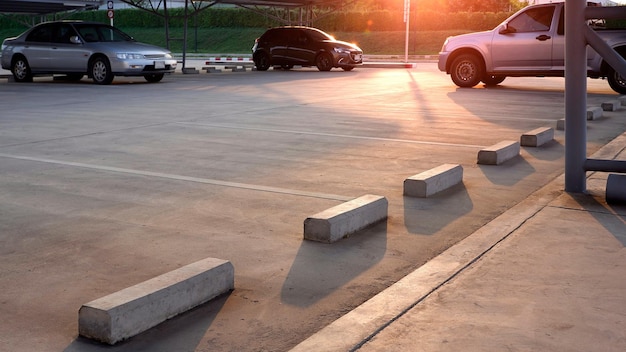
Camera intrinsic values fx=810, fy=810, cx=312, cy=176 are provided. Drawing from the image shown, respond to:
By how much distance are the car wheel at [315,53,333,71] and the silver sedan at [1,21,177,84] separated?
736cm

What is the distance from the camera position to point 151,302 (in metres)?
3.27

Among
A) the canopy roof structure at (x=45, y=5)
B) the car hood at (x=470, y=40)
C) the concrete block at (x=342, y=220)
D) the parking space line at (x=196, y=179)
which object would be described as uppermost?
the canopy roof structure at (x=45, y=5)

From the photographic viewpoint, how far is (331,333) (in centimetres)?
319

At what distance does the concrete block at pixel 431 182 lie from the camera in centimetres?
596

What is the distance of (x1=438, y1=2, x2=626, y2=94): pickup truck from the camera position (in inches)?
645

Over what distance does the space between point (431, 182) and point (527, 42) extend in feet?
39.4

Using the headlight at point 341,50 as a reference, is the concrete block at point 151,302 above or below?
below

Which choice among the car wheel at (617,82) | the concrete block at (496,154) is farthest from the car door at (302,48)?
the concrete block at (496,154)

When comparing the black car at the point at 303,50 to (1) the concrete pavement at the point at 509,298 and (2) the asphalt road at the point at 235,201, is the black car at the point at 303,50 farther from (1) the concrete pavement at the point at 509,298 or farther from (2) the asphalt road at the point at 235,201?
(1) the concrete pavement at the point at 509,298

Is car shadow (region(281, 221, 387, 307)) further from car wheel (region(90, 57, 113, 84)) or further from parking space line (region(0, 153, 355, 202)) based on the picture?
car wheel (region(90, 57, 113, 84))

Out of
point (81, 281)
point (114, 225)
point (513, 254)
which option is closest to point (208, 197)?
point (114, 225)

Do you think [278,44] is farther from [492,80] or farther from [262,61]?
[492,80]

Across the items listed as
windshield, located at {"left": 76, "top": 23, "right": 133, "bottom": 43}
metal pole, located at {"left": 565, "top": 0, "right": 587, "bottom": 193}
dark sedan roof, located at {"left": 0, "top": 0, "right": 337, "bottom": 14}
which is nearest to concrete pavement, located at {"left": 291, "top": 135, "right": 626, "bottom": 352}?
metal pole, located at {"left": 565, "top": 0, "right": 587, "bottom": 193}

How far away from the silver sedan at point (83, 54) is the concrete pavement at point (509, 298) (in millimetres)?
15811
